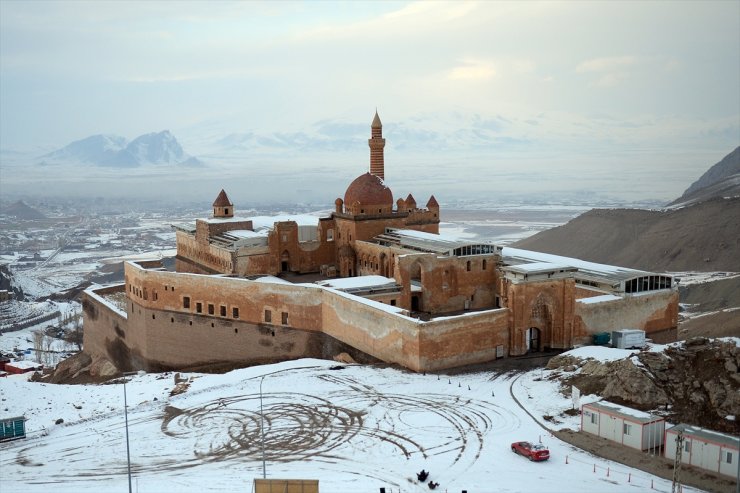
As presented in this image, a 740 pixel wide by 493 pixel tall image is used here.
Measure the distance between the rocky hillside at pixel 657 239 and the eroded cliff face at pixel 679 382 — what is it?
2262 inches

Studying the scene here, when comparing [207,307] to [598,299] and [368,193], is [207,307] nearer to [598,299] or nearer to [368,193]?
[368,193]

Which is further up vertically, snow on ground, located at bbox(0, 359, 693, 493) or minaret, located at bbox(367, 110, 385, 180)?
minaret, located at bbox(367, 110, 385, 180)

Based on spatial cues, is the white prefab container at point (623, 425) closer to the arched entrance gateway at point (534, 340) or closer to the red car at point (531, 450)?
the red car at point (531, 450)

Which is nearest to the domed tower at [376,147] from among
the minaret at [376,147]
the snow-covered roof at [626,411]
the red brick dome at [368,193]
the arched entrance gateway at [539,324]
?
the minaret at [376,147]

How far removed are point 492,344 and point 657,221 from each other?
76.7 meters

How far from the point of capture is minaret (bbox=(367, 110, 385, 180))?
66562mm

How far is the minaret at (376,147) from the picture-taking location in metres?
66.6

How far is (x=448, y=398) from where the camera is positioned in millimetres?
35188

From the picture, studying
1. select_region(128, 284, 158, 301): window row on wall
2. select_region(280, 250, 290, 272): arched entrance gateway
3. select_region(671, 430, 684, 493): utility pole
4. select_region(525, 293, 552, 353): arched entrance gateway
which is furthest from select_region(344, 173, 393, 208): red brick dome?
select_region(671, 430, 684, 493): utility pole

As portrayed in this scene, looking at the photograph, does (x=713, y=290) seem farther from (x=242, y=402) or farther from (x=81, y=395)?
(x=81, y=395)

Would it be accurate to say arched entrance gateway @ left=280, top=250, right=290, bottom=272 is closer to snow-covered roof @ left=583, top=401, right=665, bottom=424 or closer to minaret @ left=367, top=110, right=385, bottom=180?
minaret @ left=367, top=110, right=385, bottom=180

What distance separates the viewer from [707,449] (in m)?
25.8

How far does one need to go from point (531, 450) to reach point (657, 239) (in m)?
78.6

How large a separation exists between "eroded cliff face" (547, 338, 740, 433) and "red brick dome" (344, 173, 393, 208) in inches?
1033
